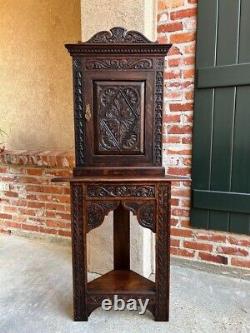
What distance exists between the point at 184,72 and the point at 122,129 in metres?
0.84

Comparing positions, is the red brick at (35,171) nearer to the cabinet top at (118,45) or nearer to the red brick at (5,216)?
the red brick at (5,216)

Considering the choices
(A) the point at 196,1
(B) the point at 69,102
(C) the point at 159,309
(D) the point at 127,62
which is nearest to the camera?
(D) the point at 127,62

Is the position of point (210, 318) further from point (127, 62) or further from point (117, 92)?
point (127, 62)

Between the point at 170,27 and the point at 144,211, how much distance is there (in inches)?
52.9

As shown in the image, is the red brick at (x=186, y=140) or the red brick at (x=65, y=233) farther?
the red brick at (x=65, y=233)

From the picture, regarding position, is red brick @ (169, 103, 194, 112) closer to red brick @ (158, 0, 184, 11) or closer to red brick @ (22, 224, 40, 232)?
red brick @ (158, 0, 184, 11)

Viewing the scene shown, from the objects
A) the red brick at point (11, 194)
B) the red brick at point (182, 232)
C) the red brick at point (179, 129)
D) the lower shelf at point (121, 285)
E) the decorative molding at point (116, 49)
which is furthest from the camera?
the red brick at point (11, 194)

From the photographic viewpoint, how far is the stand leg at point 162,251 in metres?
1.44

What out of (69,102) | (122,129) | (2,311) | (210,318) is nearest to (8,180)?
(69,102)

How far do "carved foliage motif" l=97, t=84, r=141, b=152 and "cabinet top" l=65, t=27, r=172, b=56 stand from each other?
173 mm

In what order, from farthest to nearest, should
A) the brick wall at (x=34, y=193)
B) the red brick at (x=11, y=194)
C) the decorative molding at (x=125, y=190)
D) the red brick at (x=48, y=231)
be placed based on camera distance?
the red brick at (x=11, y=194) → the red brick at (x=48, y=231) → the brick wall at (x=34, y=193) → the decorative molding at (x=125, y=190)

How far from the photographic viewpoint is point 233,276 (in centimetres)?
200

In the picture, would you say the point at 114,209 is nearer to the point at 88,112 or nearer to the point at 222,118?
the point at 88,112

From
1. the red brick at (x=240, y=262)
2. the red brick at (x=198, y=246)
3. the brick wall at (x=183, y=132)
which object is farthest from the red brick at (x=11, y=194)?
the red brick at (x=240, y=262)
